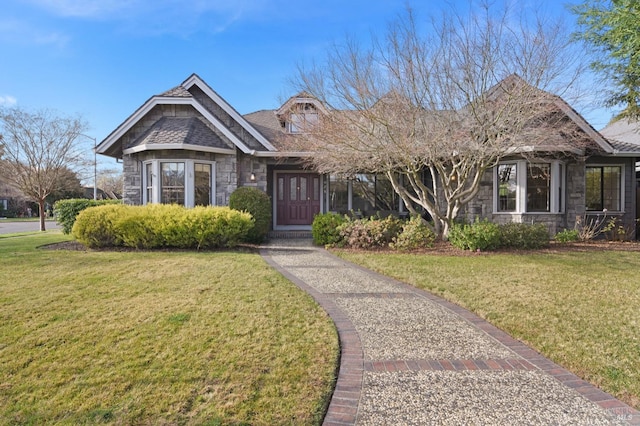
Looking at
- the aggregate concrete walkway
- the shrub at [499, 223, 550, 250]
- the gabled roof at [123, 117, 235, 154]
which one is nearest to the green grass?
the aggregate concrete walkway

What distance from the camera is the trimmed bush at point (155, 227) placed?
9039 mm

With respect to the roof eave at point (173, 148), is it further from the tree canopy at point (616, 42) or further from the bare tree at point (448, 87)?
the tree canopy at point (616, 42)

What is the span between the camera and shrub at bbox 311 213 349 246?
10391mm

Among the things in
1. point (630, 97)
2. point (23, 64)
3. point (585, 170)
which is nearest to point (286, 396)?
point (630, 97)

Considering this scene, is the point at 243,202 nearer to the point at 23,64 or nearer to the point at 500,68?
the point at 500,68

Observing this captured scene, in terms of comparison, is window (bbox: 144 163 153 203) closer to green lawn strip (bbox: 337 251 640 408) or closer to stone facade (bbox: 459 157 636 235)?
green lawn strip (bbox: 337 251 640 408)

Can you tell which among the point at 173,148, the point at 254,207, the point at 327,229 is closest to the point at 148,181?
the point at 173,148

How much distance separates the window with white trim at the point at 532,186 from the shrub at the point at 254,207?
27.0 ft

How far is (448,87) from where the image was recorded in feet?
27.2

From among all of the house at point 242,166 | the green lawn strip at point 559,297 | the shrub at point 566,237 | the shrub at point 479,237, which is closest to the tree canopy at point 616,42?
the house at point 242,166

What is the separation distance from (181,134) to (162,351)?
9332mm

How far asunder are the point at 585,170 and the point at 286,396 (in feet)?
46.9

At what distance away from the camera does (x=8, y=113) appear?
17.9 m

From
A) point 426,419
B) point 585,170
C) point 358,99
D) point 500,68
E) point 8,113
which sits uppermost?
point 8,113
